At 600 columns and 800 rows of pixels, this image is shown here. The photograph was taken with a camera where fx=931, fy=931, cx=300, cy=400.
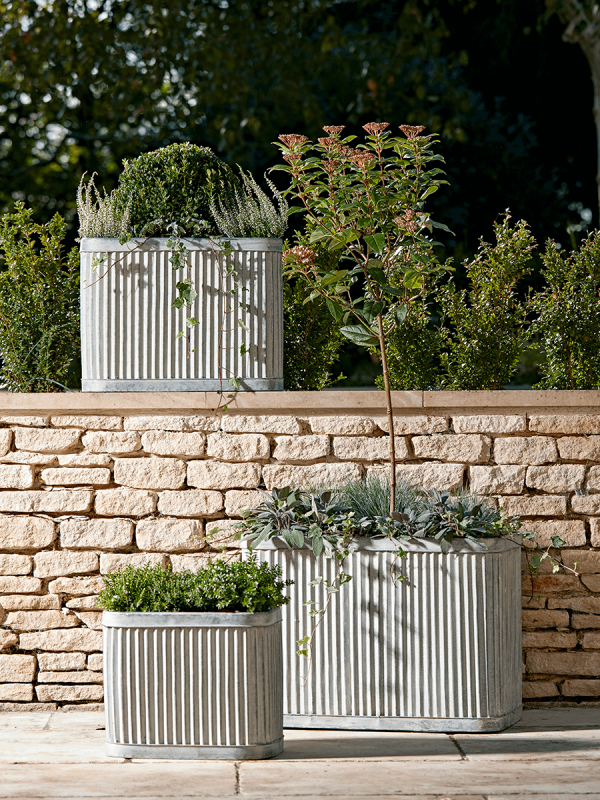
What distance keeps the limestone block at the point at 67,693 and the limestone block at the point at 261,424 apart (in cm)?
130

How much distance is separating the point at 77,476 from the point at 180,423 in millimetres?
519

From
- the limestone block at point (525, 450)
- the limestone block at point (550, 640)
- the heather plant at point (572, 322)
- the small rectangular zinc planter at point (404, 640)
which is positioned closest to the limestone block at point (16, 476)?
the small rectangular zinc planter at point (404, 640)

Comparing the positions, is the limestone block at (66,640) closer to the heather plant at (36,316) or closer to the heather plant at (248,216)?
the heather plant at (36,316)

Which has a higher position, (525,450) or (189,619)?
(525,450)

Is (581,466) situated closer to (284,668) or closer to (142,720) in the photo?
(284,668)

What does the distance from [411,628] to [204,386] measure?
1371 mm

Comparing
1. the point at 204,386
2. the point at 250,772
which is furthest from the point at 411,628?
the point at 204,386

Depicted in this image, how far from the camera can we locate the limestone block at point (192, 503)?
162 inches

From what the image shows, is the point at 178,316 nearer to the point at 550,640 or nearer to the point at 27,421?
the point at 27,421

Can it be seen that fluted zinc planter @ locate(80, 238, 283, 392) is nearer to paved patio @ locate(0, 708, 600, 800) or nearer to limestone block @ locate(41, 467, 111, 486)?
limestone block @ locate(41, 467, 111, 486)

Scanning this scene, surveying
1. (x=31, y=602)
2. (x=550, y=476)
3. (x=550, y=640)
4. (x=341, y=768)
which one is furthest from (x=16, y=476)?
(x=550, y=640)

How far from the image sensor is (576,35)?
8.32 metres

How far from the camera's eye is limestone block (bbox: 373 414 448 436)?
13.5 feet

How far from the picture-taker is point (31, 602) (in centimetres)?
415
